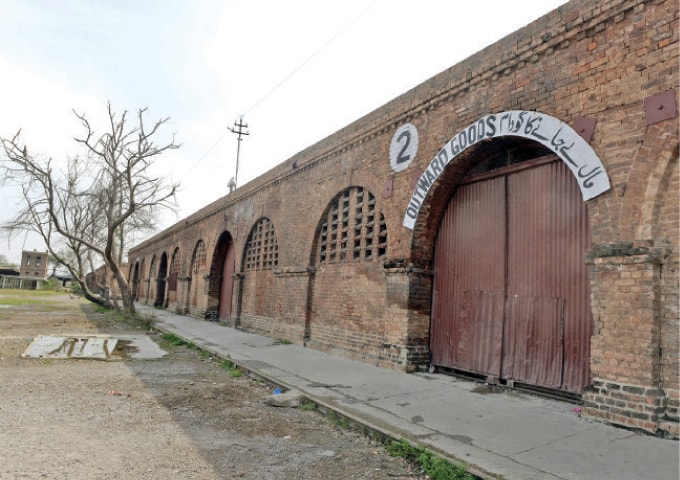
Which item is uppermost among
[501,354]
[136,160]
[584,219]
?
[136,160]

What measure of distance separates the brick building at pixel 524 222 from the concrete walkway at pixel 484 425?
1.29ft

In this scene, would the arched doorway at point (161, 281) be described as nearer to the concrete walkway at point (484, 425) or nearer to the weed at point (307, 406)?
the concrete walkway at point (484, 425)

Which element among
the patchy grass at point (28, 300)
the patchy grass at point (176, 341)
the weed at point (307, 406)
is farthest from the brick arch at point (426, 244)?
the patchy grass at point (28, 300)

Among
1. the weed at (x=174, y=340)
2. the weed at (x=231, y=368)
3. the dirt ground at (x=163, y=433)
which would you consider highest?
the dirt ground at (x=163, y=433)

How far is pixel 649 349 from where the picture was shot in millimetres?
4328

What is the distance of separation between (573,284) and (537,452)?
2.49m

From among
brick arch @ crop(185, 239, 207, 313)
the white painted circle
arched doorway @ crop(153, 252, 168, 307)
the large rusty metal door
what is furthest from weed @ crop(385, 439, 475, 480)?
arched doorway @ crop(153, 252, 168, 307)

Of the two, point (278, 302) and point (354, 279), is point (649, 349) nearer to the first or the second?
point (354, 279)

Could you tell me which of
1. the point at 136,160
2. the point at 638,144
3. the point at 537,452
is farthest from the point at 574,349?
the point at 136,160

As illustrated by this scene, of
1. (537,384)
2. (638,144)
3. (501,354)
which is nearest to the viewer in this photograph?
(638,144)

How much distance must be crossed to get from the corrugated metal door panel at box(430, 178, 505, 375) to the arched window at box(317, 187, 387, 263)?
1.39 metres

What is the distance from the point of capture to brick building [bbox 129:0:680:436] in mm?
4512

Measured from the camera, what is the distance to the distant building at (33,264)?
73.0 m

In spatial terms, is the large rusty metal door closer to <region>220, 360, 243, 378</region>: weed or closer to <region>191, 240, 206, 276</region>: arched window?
<region>220, 360, 243, 378</region>: weed
